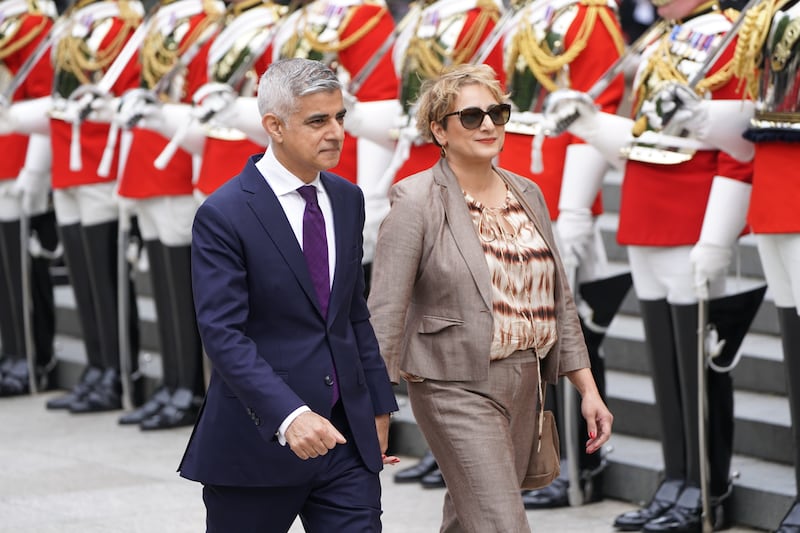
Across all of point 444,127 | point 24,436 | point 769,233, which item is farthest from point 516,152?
point 24,436

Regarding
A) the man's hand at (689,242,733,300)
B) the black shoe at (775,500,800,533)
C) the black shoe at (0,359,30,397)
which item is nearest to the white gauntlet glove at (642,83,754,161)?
the man's hand at (689,242,733,300)

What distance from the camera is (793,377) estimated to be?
5020 mm

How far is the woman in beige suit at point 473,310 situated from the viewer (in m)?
3.91

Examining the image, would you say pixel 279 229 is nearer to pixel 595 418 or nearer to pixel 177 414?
pixel 595 418

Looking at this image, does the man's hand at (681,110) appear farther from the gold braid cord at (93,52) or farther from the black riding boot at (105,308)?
the black riding boot at (105,308)

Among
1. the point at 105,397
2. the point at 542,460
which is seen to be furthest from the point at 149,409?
the point at 542,460

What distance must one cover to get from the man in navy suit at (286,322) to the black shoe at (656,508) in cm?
202

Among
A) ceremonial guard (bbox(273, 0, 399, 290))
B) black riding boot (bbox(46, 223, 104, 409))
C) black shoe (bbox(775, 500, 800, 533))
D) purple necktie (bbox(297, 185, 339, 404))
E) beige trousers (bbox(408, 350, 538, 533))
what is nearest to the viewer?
purple necktie (bbox(297, 185, 339, 404))

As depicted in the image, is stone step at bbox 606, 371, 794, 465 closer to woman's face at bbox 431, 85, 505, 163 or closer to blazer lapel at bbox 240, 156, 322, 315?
woman's face at bbox 431, 85, 505, 163

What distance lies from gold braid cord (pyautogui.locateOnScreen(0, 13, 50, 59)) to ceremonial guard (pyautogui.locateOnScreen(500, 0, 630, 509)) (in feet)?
10.9

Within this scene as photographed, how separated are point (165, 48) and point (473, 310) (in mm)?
3760

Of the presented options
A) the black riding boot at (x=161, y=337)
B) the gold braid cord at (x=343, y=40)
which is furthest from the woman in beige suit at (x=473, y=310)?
the black riding boot at (x=161, y=337)

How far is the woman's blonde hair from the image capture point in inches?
158

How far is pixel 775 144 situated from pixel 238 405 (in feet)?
6.52
